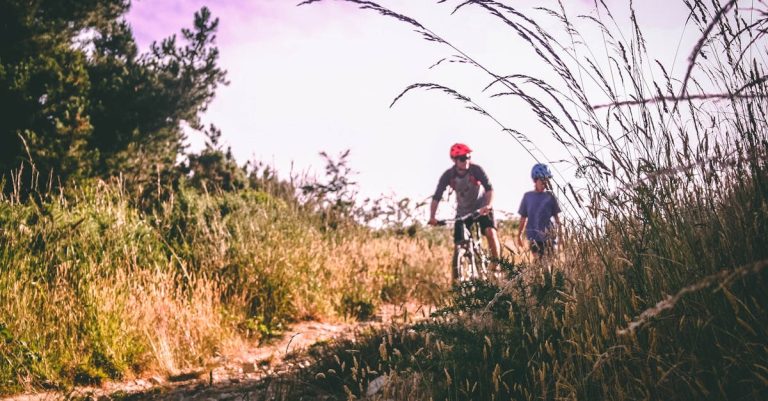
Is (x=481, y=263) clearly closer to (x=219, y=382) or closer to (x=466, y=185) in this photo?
(x=219, y=382)

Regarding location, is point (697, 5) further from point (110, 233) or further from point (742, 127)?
point (110, 233)

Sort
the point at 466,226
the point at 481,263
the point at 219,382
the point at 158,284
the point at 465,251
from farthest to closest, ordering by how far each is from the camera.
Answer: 1. the point at 466,226
2. the point at 465,251
3. the point at 158,284
4. the point at 481,263
5. the point at 219,382

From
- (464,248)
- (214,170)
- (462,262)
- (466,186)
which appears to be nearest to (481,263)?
(464,248)

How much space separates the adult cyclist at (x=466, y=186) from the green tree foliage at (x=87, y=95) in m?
5.79

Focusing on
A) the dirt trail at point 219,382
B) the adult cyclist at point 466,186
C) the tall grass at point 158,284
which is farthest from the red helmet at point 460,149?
the dirt trail at point 219,382

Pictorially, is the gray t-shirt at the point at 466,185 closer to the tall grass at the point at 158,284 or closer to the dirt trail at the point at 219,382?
the tall grass at the point at 158,284

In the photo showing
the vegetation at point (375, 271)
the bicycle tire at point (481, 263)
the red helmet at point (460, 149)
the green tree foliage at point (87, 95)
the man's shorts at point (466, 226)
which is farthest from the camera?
the green tree foliage at point (87, 95)

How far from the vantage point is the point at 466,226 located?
6.95 m

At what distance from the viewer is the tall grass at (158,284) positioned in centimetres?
400

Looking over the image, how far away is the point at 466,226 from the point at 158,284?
13.5ft

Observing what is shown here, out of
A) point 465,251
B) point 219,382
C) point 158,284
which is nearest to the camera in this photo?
point 219,382

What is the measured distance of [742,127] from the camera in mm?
1740

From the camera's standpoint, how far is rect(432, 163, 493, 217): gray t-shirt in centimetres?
718

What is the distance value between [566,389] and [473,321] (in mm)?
971
